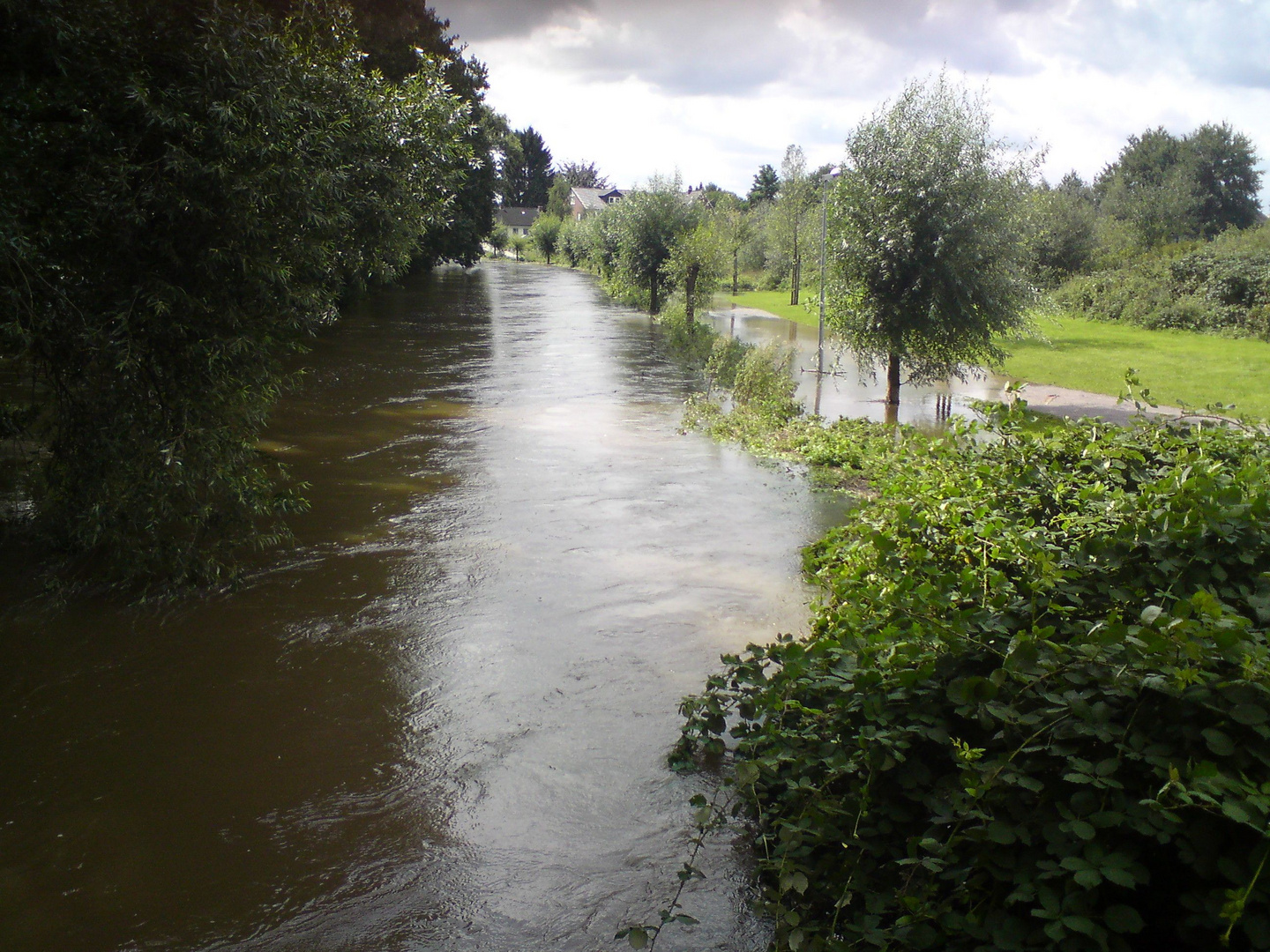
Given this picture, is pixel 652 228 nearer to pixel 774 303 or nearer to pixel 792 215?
pixel 774 303

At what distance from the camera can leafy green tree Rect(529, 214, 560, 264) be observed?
91.5m

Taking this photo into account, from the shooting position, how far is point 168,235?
22.1 ft

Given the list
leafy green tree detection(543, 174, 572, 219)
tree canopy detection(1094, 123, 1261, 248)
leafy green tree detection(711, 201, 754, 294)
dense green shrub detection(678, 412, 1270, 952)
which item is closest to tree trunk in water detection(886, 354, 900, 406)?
dense green shrub detection(678, 412, 1270, 952)

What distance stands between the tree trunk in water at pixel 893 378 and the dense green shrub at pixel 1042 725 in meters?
11.7

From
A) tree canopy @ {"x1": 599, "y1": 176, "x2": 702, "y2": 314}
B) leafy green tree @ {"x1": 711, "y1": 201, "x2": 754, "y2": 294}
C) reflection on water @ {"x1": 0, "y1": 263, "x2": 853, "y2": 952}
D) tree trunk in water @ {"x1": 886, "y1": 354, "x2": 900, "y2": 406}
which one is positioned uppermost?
leafy green tree @ {"x1": 711, "y1": 201, "x2": 754, "y2": 294}

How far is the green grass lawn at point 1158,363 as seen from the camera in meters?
18.9

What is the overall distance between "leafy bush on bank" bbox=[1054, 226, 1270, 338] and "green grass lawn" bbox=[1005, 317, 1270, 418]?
0.86 meters

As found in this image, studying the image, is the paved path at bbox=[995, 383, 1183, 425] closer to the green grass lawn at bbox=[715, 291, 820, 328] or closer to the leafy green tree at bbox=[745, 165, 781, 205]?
the green grass lawn at bbox=[715, 291, 820, 328]

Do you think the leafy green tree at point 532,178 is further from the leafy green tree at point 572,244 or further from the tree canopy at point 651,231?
the tree canopy at point 651,231

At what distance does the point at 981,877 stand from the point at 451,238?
44.6 meters

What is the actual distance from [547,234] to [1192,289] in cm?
6966

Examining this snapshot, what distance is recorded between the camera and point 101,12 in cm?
638

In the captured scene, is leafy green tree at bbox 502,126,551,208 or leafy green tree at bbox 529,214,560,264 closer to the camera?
leafy green tree at bbox 529,214,560,264

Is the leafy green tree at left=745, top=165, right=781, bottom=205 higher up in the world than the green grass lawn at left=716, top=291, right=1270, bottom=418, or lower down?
higher up
